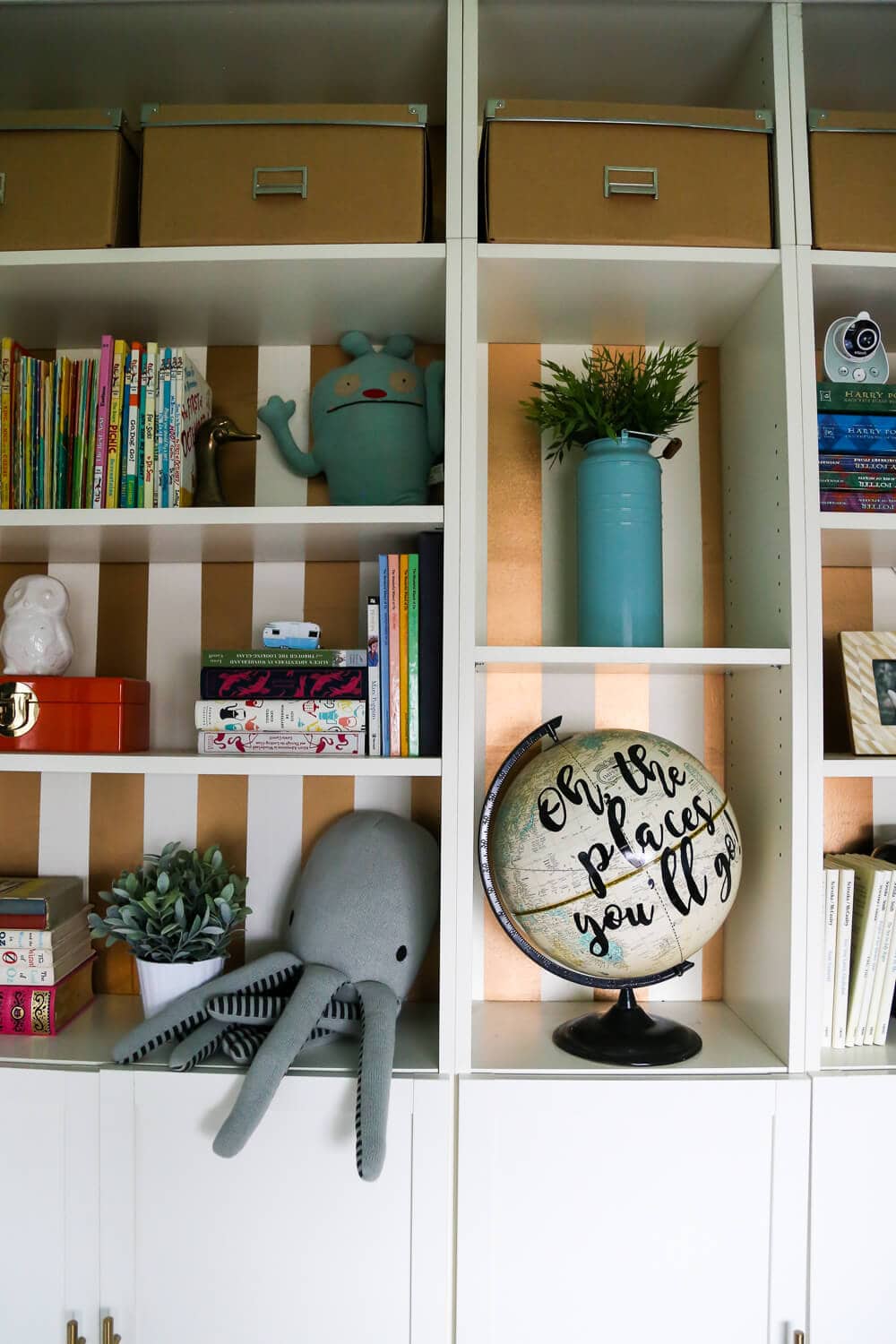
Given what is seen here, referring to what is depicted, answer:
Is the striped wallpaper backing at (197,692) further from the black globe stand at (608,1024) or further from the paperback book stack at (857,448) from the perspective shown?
the paperback book stack at (857,448)

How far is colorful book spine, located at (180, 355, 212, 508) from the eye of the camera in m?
1.32

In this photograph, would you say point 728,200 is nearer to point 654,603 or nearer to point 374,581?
point 654,603

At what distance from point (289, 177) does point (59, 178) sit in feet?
1.09

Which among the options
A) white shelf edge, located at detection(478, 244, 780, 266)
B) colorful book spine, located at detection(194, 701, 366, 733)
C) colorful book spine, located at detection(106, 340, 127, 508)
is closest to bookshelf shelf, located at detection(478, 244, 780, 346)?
white shelf edge, located at detection(478, 244, 780, 266)

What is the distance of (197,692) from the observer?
1512 mm

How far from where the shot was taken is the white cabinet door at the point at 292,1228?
1129 mm

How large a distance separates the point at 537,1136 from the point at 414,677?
2.03 ft

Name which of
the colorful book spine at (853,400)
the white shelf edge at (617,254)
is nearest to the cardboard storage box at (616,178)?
the white shelf edge at (617,254)

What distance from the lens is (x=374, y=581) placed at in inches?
59.2

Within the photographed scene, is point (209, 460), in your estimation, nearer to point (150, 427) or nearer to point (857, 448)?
point (150, 427)

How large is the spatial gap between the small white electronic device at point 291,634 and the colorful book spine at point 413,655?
0.63ft

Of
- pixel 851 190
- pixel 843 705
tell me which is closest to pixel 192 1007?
pixel 843 705

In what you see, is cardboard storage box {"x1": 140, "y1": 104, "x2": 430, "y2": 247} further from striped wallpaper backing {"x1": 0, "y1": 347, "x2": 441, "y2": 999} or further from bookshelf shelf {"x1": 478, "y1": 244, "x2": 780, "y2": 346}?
striped wallpaper backing {"x1": 0, "y1": 347, "x2": 441, "y2": 999}

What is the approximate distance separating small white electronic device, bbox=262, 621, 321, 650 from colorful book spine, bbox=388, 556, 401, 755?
168 mm
